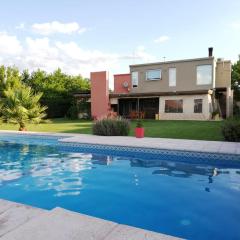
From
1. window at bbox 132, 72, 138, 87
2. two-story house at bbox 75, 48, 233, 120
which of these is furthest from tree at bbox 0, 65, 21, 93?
window at bbox 132, 72, 138, 87

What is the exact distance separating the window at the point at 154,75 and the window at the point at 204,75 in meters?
3.96

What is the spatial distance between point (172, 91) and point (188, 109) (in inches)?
95.1

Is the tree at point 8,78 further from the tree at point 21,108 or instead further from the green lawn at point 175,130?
the tree at point 21,108

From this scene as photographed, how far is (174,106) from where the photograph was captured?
2667 centimetres

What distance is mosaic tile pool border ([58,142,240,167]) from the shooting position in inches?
360

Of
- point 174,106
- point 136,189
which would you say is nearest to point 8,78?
point 174,106

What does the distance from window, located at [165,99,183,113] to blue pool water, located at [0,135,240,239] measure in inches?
663

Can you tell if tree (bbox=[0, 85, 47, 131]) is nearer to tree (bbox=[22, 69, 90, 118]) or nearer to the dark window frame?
tree (bbox=[22, 69, 90, 118])

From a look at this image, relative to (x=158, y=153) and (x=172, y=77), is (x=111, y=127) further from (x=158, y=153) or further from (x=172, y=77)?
(x=172, y=77)

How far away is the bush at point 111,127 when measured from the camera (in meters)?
14.3

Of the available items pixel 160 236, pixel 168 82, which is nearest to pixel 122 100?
pixel 168 82

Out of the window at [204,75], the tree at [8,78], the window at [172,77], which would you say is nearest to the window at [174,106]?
the window at [172,77]

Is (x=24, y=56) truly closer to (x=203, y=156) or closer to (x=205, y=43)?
(x=205, y=43)

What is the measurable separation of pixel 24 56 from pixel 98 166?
95.6ft
